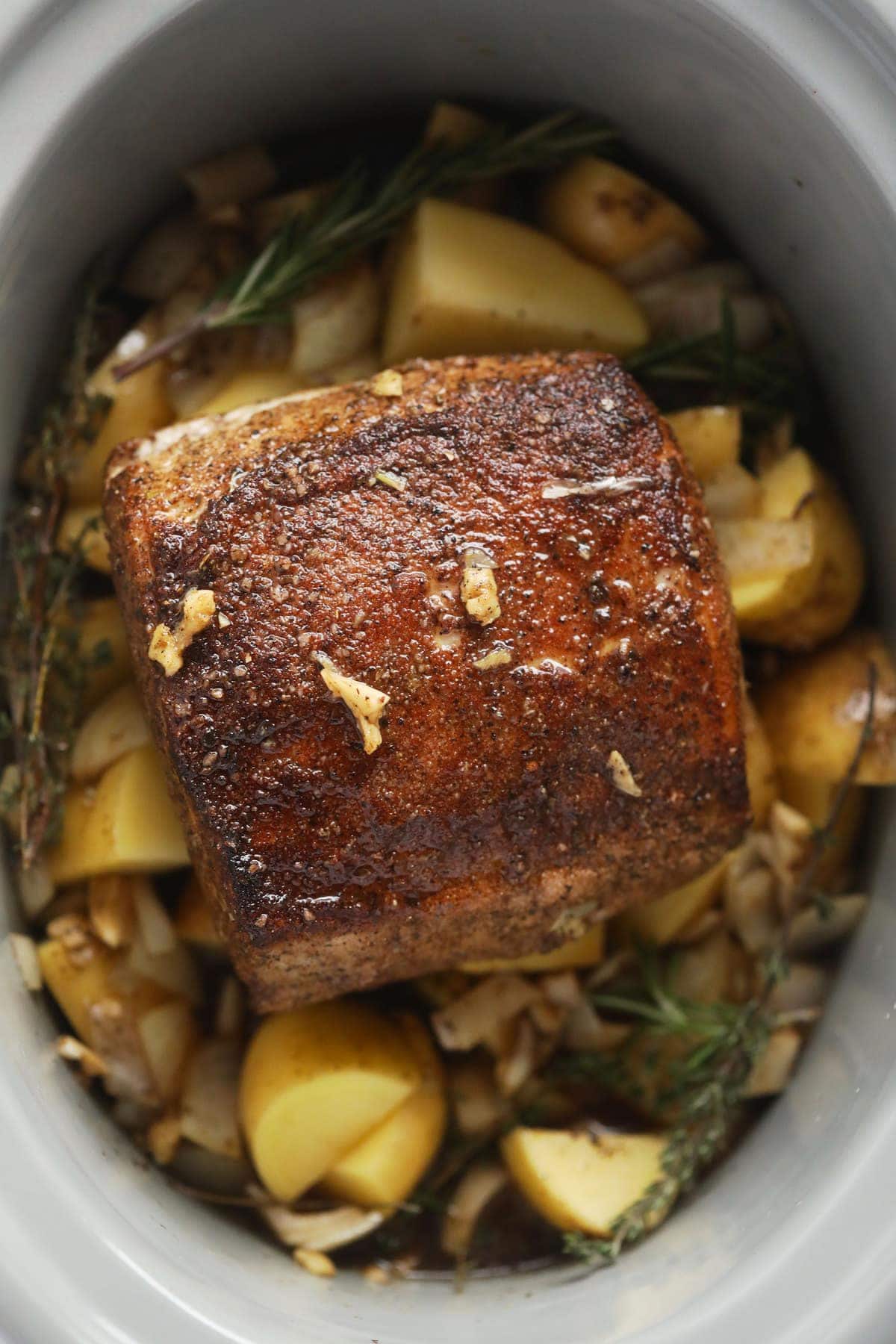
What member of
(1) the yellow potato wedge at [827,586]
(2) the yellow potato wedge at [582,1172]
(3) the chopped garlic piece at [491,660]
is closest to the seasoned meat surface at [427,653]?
(3) the chopped garlic piece at [491,660]

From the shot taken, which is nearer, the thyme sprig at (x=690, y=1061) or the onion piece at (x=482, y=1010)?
the thyme sprig at (x=690, y=1061)

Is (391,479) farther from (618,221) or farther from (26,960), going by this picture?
(26,960)

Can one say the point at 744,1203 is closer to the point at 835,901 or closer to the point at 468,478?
the point at 835,901

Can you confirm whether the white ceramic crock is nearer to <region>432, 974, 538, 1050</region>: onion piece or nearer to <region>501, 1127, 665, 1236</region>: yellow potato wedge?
<region>501, 1127, 665, 1236</region>: yellow potato wedge

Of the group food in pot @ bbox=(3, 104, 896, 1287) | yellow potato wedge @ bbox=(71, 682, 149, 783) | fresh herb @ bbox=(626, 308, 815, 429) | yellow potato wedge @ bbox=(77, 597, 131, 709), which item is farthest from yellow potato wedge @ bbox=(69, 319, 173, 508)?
fresh herb @ bbox=(626, 308, 815, 429)

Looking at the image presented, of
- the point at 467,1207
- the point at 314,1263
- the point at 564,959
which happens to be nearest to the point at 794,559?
the point at 564,959

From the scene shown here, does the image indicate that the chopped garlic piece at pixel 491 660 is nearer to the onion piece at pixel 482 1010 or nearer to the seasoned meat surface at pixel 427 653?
the seasoned meat surface at pixel 427 653

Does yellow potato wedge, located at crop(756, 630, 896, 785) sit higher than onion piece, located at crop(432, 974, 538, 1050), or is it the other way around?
yellow potato wedge, located at crop(756, 630, 896, 785)

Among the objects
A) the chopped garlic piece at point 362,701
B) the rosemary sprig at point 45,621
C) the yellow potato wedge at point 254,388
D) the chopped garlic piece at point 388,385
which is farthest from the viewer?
the yellow potato wedge at point 254,388
